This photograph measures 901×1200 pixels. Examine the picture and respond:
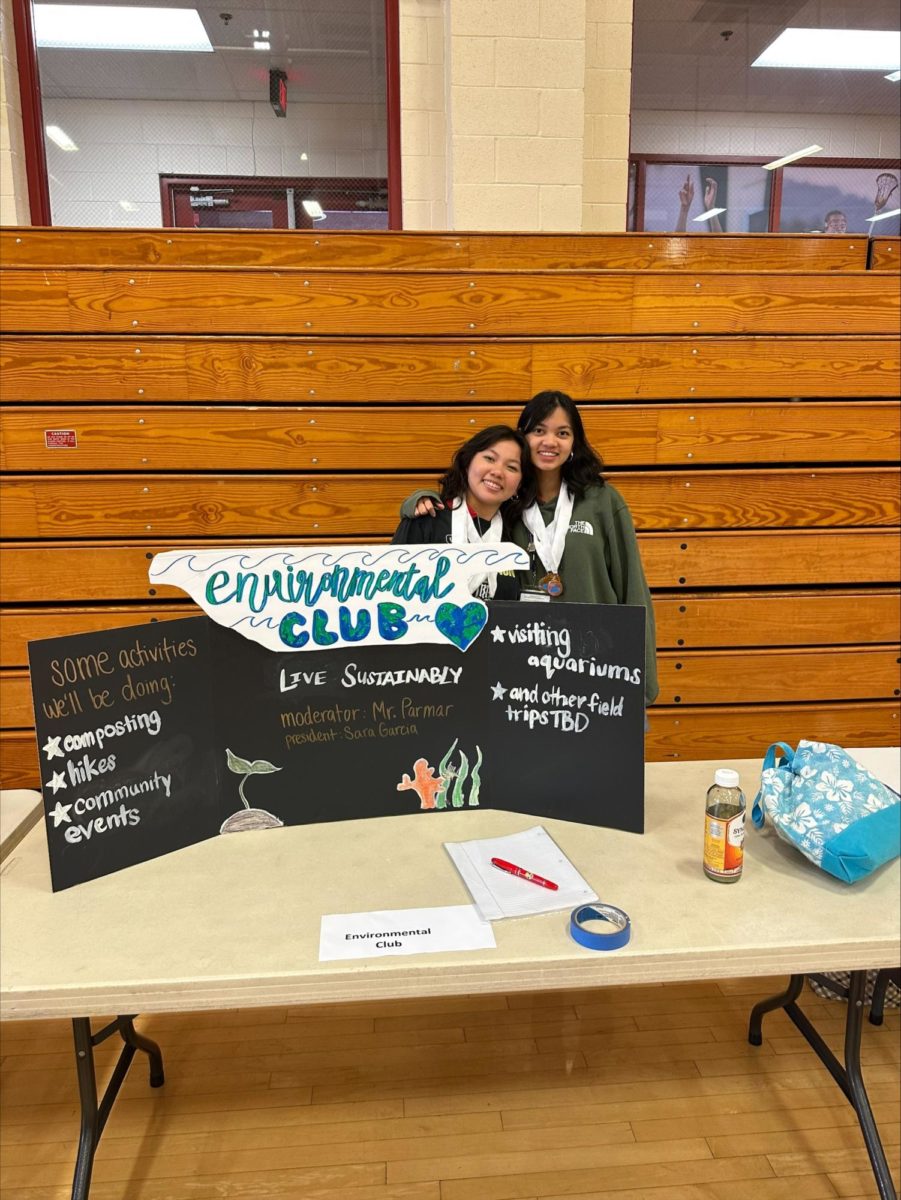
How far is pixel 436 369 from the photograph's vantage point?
318 cm

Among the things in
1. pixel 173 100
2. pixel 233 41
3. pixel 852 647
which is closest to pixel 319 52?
pixel 233 41

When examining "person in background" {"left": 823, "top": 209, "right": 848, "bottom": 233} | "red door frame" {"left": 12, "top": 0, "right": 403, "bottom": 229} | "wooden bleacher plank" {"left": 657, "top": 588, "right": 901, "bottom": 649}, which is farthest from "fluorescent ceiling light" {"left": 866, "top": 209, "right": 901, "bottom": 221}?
"red door frame" {"left": 12, "top": 0, "right": 403, "bottom": 229}

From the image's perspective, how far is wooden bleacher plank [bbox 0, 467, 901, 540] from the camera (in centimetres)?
315

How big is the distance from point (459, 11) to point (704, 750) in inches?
130

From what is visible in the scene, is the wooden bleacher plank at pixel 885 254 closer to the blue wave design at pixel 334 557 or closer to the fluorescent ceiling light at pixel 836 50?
the fluorescent ceiling light at pixel 836 50

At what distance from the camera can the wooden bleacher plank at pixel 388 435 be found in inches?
123

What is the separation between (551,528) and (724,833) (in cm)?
120

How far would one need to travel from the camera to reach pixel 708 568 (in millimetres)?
3348

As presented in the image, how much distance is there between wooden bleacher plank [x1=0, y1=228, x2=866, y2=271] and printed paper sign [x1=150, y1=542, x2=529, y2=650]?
79.1 inches

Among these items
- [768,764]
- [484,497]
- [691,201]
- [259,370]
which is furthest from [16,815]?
[691,201]

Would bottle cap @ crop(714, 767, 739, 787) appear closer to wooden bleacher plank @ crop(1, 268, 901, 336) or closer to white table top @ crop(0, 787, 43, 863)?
white table top @ crop(0, 787, 43, 863)

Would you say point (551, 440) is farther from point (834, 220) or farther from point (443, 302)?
point (834, 220)

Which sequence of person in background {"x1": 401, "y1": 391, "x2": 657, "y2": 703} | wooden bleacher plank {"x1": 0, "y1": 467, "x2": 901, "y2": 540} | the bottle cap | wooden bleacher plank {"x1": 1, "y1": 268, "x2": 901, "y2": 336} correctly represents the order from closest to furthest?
1. the bottle cap
2. person in background {"x1": 401, "y1": 391, "x2": 657, "y2": 703}
3. wooden bleacher plank {"x1": 1, "y1": 268, "x2": 901, "y2": 336}
4. wooden bleacher plank {"x1": 0, "y1": 467, "x2": 901, "y2": 540}

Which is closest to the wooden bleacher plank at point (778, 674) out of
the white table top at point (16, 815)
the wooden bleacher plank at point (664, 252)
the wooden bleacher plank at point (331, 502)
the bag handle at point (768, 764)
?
the wooden bleacher plank at point (331, 502)
